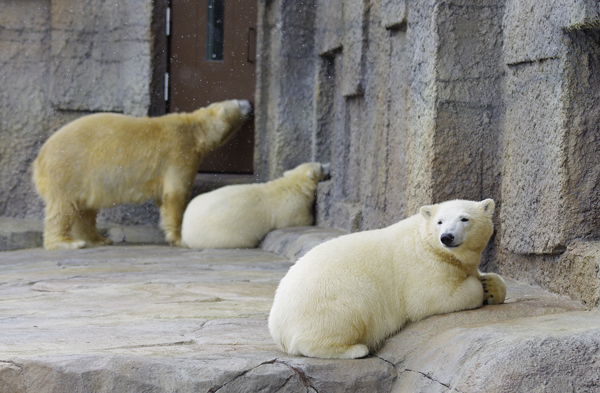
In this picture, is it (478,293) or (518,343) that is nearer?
(518,343)

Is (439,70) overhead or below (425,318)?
overhead

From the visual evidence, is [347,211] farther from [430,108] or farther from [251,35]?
[251,35]

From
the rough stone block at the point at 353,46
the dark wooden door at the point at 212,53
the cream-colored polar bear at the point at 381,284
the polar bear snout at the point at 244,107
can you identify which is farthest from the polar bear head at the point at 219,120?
the cream-colored polar bear at the point at 381,284

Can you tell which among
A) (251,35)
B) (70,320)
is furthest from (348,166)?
(70,320)

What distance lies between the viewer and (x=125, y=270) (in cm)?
466

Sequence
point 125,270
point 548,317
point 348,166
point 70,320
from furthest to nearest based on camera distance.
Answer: point 348,166
point 125,270
point 70,320
point 548,317

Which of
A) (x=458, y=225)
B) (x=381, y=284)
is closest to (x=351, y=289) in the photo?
(x=381, y=284)

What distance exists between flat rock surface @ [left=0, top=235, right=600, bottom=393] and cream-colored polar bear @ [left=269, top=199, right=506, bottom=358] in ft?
0.20

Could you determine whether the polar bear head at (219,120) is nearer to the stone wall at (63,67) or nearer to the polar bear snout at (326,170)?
the stone wall at (63,67)

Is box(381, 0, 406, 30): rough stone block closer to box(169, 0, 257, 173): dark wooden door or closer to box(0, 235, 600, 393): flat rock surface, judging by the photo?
box(0, 235, 600, 393): flat rock surface

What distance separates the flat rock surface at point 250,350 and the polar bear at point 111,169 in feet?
8.27

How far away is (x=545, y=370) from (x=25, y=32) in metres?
6.60

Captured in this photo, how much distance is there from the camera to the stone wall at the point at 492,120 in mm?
2896

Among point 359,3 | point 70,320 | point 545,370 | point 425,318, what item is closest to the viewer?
point 545,370
